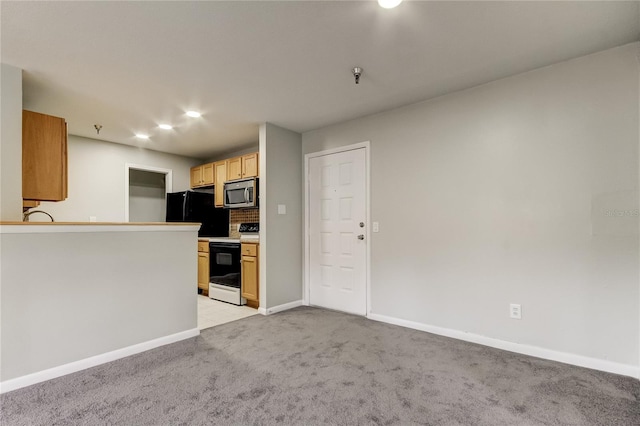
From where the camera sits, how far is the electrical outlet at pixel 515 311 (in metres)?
2.57

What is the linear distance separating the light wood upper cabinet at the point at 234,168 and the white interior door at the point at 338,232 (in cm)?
119

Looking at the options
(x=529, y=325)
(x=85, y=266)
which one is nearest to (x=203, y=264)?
(x=85, y=266)

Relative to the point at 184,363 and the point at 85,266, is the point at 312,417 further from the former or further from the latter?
the point at 85,266

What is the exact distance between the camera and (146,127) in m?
4.01

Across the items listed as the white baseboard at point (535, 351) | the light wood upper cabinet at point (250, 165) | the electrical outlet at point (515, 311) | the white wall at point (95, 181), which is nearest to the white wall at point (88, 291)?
the light wood upper cabinet at point (250, 165)

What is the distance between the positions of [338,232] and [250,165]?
5.55 feet

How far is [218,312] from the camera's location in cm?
386

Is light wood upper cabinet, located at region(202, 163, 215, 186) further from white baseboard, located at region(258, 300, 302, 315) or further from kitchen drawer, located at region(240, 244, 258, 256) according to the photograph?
white baseboard, located at region(258, 300, 302, 315)

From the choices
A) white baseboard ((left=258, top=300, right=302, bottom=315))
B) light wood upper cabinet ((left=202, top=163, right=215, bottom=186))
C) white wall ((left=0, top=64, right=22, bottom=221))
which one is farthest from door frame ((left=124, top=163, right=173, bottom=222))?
white baseboard ((left=258, top=300, right=302, bottom=315))

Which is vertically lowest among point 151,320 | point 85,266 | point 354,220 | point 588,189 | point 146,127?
point 151,320

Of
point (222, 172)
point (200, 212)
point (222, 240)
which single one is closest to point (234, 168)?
point (222, 172)

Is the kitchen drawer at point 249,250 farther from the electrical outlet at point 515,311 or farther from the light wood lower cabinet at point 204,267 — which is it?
the electrical outlet at point 515,311

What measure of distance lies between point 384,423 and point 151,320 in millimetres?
2125

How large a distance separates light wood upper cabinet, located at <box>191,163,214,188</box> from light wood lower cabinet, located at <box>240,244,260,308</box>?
1755mm
